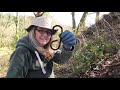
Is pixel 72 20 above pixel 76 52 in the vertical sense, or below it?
above

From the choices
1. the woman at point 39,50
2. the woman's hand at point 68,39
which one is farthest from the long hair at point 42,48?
the woman's hand at point 68,39

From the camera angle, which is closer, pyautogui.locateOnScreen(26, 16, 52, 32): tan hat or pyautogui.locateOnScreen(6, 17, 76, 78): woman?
pyautogui.locateOnScreen(6, 17, 76, 78): woman

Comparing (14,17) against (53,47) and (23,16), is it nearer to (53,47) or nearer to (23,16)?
(23,16)

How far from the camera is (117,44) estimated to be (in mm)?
3887

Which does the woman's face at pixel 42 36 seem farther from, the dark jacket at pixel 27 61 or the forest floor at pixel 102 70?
the forest floor at pixel 102 70

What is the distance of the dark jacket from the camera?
2156 mm

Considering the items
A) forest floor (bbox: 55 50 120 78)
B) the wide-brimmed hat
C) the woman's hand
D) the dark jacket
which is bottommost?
forest floor (bbox: 55 50 120 78)

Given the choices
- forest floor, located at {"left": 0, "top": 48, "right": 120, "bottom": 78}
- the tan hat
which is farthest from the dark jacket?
forest floor, located at {"left": 0, "top": 48, "right": 120, "bottom": 78}

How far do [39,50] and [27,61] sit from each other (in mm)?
148

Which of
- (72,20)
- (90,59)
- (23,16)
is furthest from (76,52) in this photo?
(23,16)

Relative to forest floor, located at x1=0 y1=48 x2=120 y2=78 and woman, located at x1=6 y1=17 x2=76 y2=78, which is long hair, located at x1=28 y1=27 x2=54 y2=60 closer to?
woman, located at x1=6 y1=17 x2=76 y2=78

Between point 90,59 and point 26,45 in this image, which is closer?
point 26,45

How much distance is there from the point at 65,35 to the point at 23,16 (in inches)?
35.1
